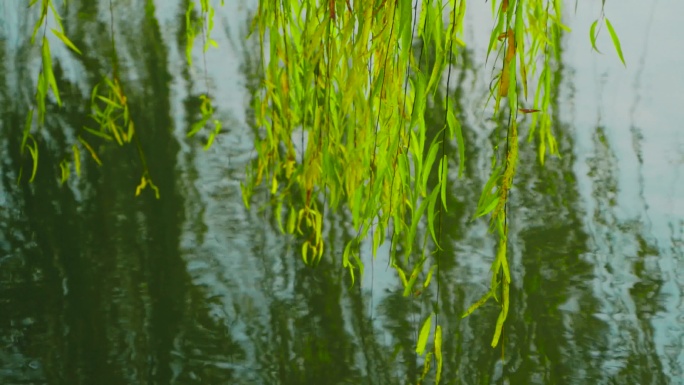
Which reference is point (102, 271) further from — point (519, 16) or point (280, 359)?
point (519, 16)

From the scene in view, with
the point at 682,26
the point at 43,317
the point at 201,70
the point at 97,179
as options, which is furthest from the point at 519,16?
the point at 43,317

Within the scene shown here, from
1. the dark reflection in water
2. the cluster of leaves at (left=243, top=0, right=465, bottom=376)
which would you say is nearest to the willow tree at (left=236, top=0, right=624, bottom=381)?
the cluster of leaves at (left=243, top=0, right=465, bottom=376)

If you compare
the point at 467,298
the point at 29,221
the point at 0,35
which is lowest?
the point at 467,298

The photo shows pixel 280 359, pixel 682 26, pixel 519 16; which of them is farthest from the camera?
pixel 280 359

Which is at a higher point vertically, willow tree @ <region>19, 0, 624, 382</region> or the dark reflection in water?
willow tree @ <region>19, 0, 624, 382</region>

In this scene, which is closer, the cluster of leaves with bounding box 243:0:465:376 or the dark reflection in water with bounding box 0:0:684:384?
the cluster of leaves with bounding box 243:0:465:376

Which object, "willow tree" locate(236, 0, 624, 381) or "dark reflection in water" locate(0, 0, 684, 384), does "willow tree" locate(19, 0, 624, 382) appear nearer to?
"willow tree" locate(236, 0, 624, 381)

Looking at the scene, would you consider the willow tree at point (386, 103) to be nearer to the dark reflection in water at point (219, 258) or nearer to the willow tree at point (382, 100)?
the willow tree at point (382, 100)

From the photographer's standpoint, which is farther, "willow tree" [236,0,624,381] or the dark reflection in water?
the dark reflection in water

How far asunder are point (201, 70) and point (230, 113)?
0.38 feet

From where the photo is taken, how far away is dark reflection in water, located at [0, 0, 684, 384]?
5.82ft

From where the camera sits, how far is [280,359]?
1.82 metres

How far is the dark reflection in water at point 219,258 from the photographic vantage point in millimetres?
1773

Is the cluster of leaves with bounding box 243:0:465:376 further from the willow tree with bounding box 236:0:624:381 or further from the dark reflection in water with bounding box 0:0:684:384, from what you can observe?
the dark reflection in water with bounding box 0:0:684:384
